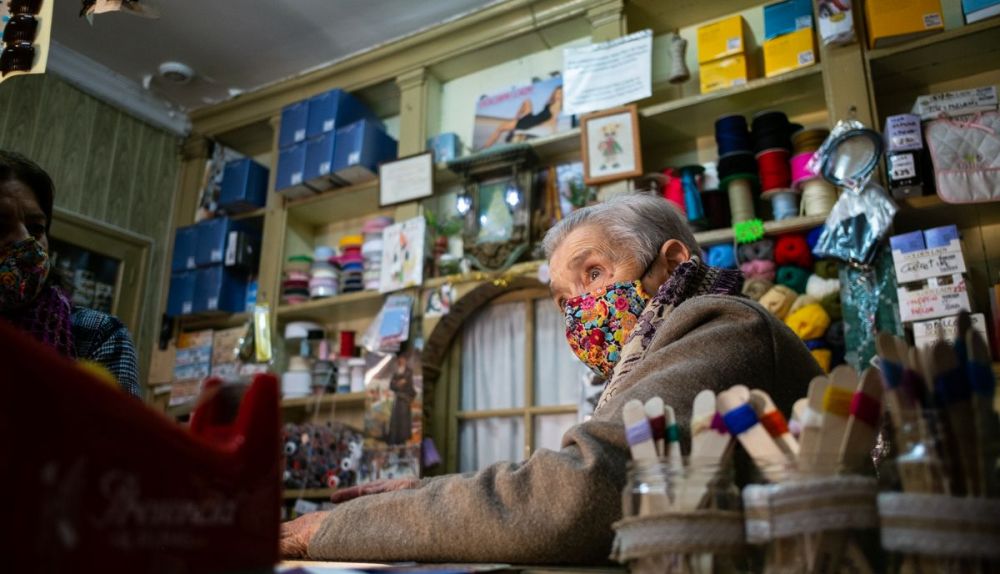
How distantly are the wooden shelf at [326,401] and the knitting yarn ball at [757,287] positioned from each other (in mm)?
1804

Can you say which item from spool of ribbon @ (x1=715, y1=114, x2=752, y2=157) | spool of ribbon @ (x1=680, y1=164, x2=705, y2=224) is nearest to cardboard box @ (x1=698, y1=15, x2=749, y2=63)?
spool of ribbon @ (x1=715, y1=114, x2=752, y2=157)

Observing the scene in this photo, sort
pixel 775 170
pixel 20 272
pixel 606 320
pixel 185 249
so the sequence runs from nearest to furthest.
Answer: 1. pixel 20 272
2. pixel 606 320
3. pixel 775 170
4. pixel 185 249

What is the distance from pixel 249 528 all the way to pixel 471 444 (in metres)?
2.99

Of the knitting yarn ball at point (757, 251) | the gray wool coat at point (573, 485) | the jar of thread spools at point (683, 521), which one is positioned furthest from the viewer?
the knitting yarn ball at point (757, 251)

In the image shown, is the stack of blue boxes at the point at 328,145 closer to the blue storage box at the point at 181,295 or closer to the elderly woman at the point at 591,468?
the blue storage box at the point at 181,295

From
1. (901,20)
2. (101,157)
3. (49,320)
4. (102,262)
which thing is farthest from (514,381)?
(101,157)

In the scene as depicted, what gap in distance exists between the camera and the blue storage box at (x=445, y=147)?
3586mm

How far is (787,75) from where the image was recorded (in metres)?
2.81

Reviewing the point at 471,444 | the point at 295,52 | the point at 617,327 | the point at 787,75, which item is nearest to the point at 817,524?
the point at 617,327

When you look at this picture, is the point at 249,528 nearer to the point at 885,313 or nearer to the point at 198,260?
the point at 885,313

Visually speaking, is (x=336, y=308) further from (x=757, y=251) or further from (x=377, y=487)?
(x=377, y=487)

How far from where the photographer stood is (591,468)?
2.59ft

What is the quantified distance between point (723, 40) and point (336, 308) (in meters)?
2.23

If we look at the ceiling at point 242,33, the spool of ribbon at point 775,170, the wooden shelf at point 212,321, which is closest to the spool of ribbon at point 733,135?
the spool of ribbon at point 775,170
